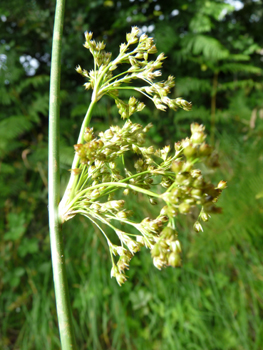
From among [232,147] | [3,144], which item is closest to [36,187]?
[3,144]

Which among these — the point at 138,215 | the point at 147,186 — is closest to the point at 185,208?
the point at 147,186

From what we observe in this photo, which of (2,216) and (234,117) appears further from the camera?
(234,117)

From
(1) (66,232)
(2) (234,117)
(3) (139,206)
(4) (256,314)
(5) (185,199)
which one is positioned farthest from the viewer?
(2) (234,117)

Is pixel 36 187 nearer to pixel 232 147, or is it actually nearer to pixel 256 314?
pixel 232 147

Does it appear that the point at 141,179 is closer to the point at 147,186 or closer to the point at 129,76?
the point at 147,186

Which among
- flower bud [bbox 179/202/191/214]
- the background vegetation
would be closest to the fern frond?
the background vegetation

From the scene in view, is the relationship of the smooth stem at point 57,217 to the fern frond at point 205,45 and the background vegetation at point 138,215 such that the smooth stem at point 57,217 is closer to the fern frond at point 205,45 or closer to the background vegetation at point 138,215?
the background vegetation at point 138,215

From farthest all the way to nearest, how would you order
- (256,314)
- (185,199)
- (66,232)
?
(66,232)
(256,314)
(185,199)

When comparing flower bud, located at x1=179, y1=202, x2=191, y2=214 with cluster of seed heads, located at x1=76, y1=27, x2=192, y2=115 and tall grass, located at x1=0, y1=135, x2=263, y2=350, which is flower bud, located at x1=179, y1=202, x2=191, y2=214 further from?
tall grass, located at x1=0, y1=135, x2=263, y2=350
